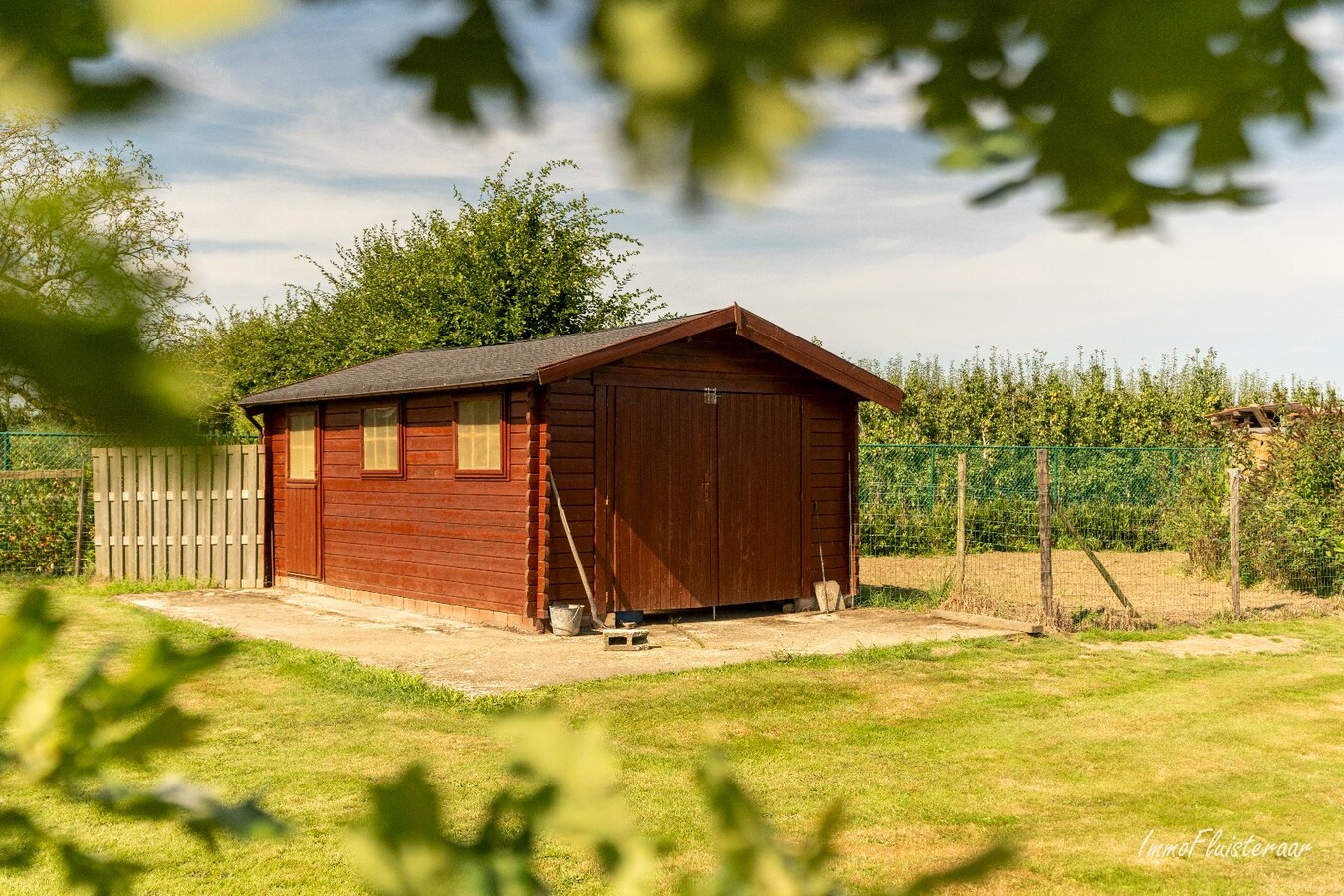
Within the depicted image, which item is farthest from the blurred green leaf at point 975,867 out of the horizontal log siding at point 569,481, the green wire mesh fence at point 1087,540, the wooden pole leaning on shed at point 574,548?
the green wire mesh fence at point 1087,540

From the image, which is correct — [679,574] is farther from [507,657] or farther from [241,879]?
[241,879]

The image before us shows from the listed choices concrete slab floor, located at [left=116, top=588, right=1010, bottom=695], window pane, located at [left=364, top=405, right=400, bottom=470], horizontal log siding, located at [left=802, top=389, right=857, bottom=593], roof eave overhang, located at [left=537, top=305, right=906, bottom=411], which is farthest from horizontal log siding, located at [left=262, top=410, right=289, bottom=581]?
horizontal log siding, located at [left=802, top=389, right=857, bottom=593]

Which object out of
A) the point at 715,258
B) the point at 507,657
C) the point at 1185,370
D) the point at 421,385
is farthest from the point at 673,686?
the point at 1185,370

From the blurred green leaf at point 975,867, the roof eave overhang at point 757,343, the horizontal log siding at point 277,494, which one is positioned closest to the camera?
the blurred green leaf at point 975,867

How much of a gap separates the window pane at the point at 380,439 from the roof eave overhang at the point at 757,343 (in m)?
3.20

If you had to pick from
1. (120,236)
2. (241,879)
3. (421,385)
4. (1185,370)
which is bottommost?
(241,879)

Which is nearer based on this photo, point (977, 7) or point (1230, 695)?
point (977, 7)

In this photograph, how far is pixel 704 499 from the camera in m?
12.1

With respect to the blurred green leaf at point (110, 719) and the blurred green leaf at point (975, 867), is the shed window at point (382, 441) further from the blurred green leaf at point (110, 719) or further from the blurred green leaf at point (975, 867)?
the blurred green leaf at point (975, 867)

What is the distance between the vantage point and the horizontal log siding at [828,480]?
1298 centimetres

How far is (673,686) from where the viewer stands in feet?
27.1

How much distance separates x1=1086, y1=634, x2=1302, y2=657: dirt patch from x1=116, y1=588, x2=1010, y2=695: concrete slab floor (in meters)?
1.10

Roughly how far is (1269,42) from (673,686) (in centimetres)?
789

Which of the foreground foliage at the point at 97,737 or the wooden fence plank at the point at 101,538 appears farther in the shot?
the wooden fence plank at the point at 101,538
